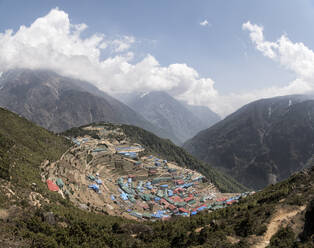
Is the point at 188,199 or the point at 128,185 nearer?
the point at 188,199

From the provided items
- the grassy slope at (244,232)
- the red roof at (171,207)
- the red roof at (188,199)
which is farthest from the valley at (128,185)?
the grassy slope at (244,232)

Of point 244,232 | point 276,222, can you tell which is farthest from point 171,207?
point 276,222

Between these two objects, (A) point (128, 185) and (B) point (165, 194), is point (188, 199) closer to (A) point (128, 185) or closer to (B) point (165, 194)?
(B) point (165, 194)

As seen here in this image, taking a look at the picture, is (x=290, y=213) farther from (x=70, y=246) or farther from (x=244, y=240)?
(x=70, y=246)

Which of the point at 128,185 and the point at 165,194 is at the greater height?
the point at 128,185

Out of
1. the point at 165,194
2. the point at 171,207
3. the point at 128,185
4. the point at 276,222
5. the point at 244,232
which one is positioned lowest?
the point at 171,207

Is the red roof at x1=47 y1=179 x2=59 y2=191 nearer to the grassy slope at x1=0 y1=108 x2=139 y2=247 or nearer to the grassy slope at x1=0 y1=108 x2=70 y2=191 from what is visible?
the grassy slope at x1=0 y1=108 x2=139 y2=247

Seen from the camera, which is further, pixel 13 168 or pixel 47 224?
pixel 13 168

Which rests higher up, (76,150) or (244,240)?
(76,150)

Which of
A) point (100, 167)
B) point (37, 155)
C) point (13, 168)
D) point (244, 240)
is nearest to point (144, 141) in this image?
point (100, 167)
